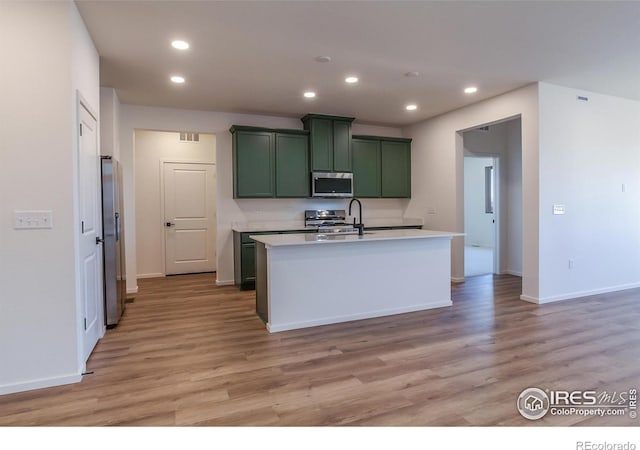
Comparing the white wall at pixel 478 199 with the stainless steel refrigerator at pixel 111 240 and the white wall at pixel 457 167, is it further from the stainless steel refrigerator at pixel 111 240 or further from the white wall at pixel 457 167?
the stainless steel refrigerator at pixel 111 240

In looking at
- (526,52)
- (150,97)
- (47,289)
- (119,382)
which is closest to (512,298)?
(526,52)

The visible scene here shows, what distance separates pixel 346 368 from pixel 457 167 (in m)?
4.10

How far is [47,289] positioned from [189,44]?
2.30m

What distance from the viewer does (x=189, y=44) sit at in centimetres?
329

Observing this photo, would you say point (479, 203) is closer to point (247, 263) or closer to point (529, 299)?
point (529, 299)

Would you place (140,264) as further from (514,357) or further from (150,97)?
(514,357)

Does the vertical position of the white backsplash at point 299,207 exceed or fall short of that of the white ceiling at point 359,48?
it falls short

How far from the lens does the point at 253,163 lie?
5.57 m

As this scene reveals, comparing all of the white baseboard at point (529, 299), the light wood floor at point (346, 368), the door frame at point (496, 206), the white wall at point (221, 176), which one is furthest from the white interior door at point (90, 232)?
the door frame at point (496, 206)

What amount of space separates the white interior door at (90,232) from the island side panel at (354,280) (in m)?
1.49

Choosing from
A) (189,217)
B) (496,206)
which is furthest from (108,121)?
(496,206)

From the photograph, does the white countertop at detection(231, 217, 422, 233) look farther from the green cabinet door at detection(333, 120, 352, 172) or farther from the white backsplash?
the green cabinet door at detection(333, 120, 352, 172)

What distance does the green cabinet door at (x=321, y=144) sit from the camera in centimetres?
579


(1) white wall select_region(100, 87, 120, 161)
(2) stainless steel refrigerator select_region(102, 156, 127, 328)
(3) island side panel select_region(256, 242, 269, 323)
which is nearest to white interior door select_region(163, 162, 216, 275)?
(1) white wall select_region(100, 87, 120, 161)
